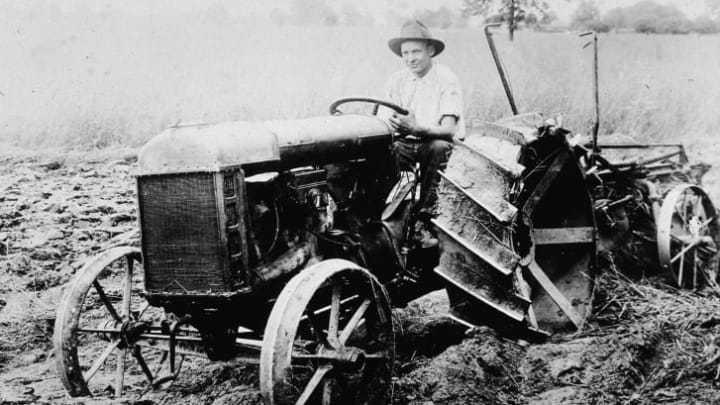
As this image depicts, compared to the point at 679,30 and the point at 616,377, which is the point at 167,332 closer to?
the point at 616,377

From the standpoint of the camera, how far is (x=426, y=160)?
4617 mm

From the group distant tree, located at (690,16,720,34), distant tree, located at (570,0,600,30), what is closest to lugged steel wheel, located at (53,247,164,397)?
distant tree, located at (570,0,600,30)

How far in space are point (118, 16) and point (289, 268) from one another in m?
11.0

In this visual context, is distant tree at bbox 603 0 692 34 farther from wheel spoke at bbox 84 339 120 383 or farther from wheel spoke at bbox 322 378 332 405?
wheel spoke at bbox 84 339 120 383

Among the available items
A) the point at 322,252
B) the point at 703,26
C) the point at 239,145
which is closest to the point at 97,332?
the point at 322,252

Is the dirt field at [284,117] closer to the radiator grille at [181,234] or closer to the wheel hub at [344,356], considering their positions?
the wheel hub at [344,356]

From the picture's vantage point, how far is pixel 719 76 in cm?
1118

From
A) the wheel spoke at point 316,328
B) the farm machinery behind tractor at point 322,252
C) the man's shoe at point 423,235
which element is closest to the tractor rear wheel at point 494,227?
the farm machinery behind tractor at point 322,252

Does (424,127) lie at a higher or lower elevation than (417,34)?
lower

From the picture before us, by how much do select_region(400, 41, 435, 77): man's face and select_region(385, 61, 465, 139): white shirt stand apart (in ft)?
0.17

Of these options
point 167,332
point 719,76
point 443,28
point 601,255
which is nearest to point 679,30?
point 719,76

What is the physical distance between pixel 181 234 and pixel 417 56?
2723 mm

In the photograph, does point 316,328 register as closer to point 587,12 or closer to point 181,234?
point 181,234

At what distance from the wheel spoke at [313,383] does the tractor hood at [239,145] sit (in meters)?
1.02
